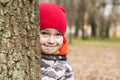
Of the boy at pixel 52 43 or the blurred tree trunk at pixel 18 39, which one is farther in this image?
the boy at pixel 52 43

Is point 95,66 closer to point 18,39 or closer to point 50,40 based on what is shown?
point 50,40

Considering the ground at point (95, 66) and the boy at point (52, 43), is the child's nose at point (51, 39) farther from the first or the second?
the ground at point (95, 66)

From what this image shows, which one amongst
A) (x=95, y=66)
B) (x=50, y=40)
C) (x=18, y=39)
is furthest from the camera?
(x=95, y=66)

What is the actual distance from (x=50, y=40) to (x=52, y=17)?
0.63ft

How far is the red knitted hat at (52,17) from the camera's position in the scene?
3.39 m

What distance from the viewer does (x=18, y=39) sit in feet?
9.41

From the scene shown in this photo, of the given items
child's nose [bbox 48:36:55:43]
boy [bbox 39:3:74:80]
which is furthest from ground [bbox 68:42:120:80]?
child's nose [bbox 48:36:55:43]

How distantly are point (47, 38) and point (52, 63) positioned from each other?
0.73ft

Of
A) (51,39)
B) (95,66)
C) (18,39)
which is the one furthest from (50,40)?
(95,66)

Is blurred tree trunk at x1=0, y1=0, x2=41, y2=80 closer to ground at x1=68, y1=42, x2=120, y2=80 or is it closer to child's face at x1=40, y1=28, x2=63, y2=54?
child's face at x1=40, y1=28, x2=63, y2=54

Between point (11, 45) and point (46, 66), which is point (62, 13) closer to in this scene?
point (46, 66)

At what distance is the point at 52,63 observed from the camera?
11.4 ft

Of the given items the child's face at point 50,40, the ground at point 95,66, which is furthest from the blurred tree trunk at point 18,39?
the ground at point 95,66

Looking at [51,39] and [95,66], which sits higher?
[51,39]
